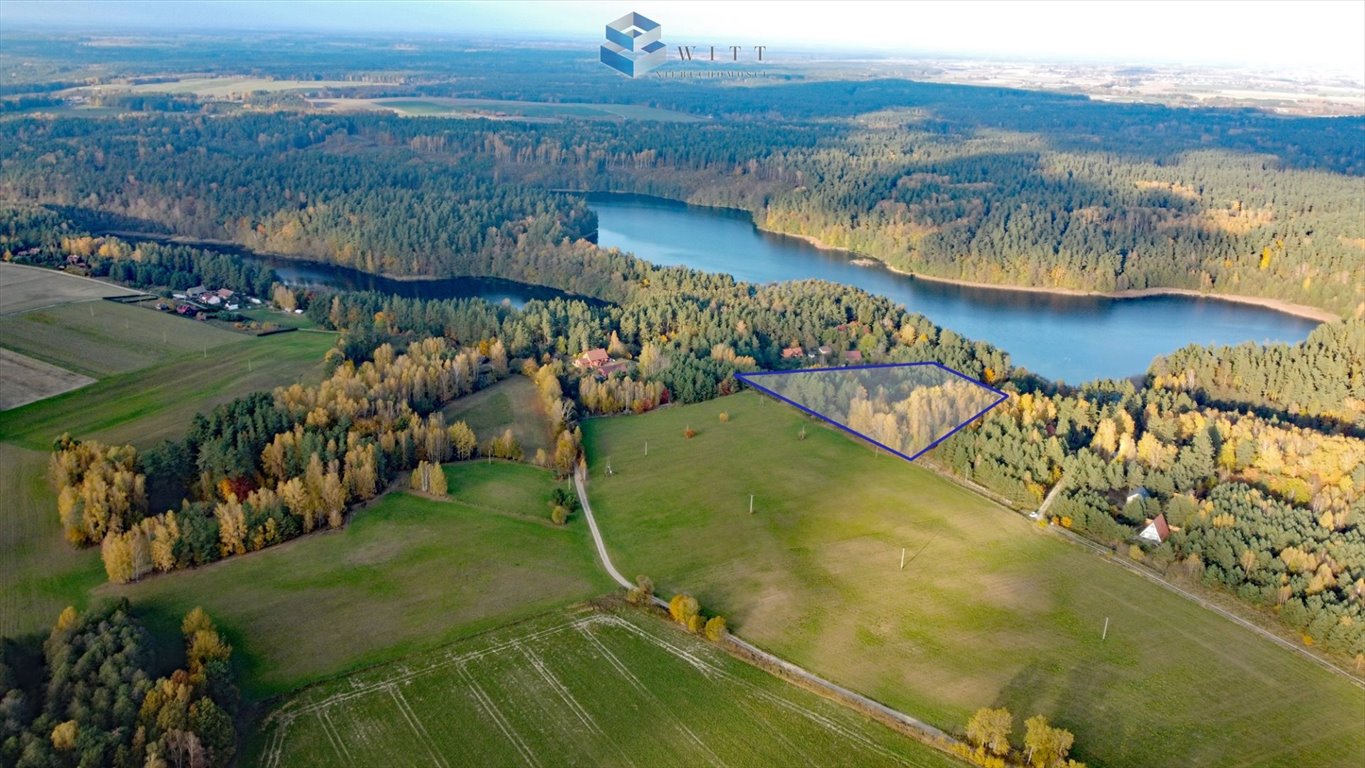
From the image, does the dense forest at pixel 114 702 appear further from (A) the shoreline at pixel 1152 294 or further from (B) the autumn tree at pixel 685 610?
(A) the shoreline at pixel 1152 294

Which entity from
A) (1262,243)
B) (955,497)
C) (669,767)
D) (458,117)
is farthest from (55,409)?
(458,117)

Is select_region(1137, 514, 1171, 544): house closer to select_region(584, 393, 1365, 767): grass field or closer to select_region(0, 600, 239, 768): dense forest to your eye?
select_region(584, 393, 1365, 767): grass field

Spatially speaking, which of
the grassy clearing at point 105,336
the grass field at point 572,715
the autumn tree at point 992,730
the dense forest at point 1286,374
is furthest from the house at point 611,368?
the autumn tree at point 992,730

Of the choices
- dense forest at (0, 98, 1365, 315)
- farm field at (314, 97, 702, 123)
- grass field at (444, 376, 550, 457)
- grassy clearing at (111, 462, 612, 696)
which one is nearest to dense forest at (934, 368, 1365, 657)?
grassy clearing at (111, 462, 612, 696)

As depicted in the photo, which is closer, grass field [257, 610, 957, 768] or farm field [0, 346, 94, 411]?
grass field [257, 610, 957, 768]

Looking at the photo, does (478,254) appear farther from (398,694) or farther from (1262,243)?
(1262,243)

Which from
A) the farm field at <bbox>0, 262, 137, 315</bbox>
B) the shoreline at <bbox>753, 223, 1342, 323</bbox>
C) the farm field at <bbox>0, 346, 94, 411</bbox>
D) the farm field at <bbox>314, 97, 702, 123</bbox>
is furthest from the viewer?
the farm field at <bbox>314, 97, 702, 123</bbox>
